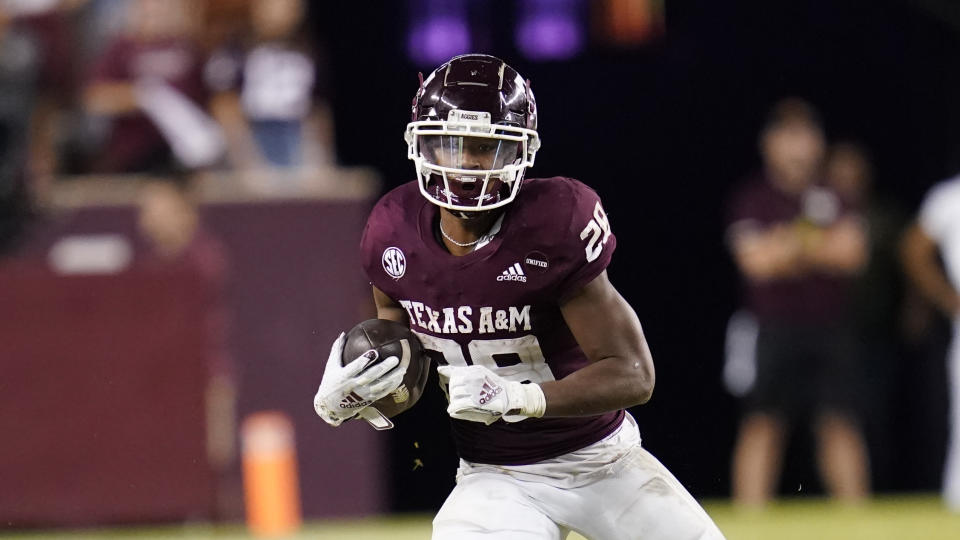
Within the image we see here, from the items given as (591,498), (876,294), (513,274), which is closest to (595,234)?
(513,274)

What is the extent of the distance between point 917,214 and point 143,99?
19.3 feet

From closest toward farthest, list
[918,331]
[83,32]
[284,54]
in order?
[284,54] < [83,32] < [918,331]

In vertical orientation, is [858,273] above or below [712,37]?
below

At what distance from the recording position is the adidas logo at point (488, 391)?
11.7ft

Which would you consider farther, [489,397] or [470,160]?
[470,160]

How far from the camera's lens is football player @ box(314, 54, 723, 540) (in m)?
3.77

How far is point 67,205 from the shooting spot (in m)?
9.14

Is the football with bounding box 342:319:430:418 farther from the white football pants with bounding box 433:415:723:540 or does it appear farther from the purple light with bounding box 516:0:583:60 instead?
the purple light with bounding box 516:0:583:60

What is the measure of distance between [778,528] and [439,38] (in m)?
4.54

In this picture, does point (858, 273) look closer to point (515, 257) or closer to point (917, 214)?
point (917, 214)

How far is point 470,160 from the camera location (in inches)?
152

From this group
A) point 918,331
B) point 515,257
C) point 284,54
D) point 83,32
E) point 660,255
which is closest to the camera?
point 515,257

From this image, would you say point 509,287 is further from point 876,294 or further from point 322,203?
point 876,294

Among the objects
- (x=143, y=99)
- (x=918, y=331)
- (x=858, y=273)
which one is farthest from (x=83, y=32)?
(x=918, y=331)
